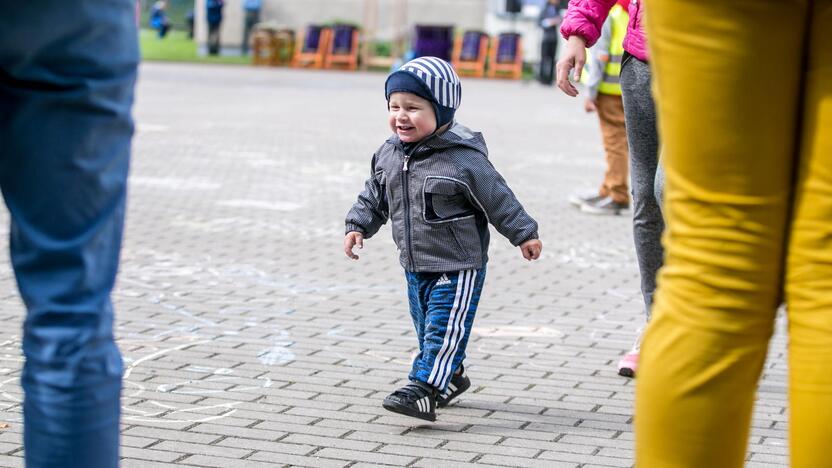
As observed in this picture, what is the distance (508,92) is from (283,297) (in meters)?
19.3

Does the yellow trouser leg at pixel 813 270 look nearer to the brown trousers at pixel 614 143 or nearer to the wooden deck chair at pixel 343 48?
the brown trousers at pixel 614 143

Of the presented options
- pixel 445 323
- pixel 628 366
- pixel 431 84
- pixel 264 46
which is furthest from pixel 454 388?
pixel 264 46

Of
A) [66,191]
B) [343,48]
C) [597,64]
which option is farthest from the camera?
[343,48]

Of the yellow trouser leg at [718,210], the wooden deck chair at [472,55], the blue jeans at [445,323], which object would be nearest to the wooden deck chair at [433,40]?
the wooden deck chair at [472,55]

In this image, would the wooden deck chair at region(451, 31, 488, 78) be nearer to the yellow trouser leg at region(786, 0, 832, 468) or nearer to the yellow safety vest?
the yellow safety vest

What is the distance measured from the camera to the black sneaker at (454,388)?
438 cm

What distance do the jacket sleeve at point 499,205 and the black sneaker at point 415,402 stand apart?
20.6 inches

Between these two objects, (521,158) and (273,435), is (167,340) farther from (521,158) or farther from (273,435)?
(521,158)

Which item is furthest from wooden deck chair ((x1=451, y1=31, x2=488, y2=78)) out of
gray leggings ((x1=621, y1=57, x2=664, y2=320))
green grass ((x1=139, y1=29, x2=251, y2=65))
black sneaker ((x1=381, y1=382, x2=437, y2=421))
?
black sneaker ((x1=381, y1=382, x2=437, y2=421))

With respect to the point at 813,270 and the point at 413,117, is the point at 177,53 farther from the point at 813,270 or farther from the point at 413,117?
the point at 813,270

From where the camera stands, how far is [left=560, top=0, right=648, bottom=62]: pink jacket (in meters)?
4.44

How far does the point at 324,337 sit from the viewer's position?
18.2ft

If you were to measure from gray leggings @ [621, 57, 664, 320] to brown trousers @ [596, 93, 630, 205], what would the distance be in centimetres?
505

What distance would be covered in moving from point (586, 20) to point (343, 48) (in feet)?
92.3
